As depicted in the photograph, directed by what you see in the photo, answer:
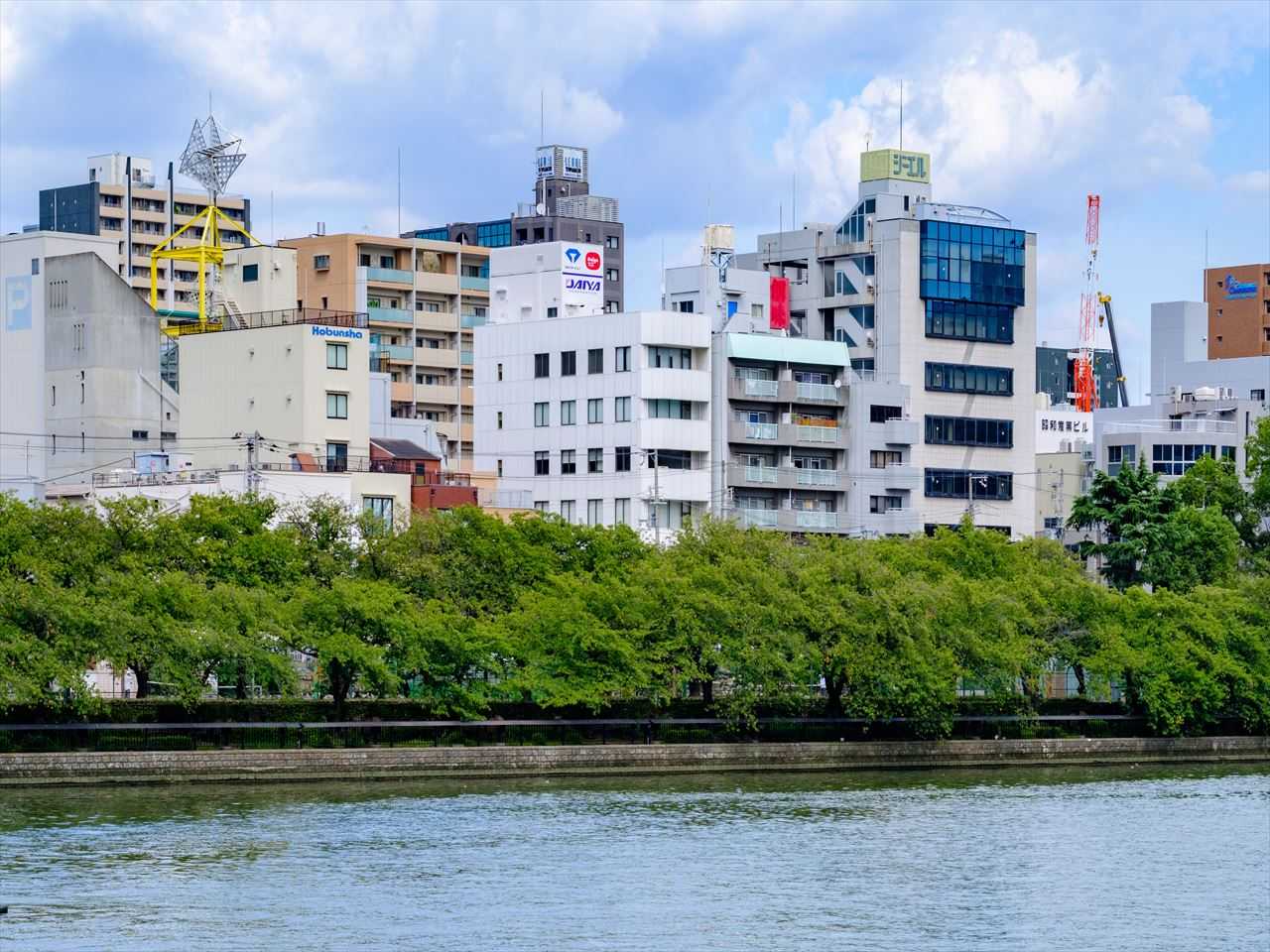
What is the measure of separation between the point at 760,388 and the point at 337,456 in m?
21.6

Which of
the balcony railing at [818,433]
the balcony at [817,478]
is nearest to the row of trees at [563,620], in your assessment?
the balcony at [817,478]

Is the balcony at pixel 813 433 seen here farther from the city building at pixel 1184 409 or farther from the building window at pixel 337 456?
the building window at pixel 337 456

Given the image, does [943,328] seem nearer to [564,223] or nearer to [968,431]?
[968,431]

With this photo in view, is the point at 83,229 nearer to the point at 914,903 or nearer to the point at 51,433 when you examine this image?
the point at 51,433

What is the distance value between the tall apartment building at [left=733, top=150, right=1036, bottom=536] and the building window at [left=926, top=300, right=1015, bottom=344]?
53mm


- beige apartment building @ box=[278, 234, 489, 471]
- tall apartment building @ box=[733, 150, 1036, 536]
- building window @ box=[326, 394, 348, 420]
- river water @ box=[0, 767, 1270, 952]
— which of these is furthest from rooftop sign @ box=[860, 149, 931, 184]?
river water @ box=[0, 767, 1270, 952]

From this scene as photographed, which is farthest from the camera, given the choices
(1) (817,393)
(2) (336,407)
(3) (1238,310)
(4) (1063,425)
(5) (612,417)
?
(4) (1063,425)

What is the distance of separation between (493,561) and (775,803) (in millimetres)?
18950

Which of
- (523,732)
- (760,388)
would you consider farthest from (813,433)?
(523,732)

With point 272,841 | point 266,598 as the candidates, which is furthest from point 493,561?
point 272,841

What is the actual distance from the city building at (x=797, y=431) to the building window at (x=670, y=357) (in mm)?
1742

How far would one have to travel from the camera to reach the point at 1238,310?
17312 centimetres

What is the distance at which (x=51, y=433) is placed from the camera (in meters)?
112

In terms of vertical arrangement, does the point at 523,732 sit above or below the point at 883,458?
below
